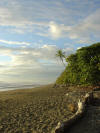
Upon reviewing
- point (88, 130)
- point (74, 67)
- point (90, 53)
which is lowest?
point (88, 130)

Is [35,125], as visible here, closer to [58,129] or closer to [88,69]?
[58,129]

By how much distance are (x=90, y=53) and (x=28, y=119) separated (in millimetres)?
14956

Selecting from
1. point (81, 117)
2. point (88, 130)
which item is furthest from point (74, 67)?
point (88, 130)

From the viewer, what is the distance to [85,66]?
1962cm

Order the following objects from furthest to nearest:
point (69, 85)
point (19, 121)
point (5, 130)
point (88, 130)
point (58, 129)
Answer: point (69, 85)
point (19, 121)
point (5, 130)
point (88, 130)
point (58, 129)

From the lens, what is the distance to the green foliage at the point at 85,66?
19112mm

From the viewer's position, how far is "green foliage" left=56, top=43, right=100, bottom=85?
1911cm

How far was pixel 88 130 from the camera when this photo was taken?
5.96 metres

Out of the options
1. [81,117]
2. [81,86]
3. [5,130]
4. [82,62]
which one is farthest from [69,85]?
[5,130]

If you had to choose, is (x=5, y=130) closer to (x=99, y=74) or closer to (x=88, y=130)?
(x=88, y=130)

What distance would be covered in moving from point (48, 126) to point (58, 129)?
46.7 inches

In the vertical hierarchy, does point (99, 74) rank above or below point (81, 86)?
above

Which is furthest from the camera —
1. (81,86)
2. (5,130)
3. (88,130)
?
(81,86)

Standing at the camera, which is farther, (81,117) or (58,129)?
(81,117)
